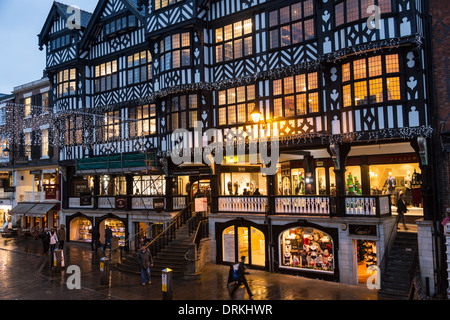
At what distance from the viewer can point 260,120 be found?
1938cm

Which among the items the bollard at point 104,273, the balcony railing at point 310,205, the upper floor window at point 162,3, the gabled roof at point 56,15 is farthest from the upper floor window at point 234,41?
the gabled roof at point 56,15

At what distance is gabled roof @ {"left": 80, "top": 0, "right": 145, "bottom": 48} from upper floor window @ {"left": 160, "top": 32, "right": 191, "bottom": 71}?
453 cm

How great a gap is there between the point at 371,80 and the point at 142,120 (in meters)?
14.8

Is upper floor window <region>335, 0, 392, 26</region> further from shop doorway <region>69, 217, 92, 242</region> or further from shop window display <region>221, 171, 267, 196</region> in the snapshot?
shop doorway <region>69, 217, 92, 242</region>

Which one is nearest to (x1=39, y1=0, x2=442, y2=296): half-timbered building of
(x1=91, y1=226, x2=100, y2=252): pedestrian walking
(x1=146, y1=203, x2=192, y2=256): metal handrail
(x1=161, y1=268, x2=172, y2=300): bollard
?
(x1=146, y1=203, x2=192, y2=256): metal handrail

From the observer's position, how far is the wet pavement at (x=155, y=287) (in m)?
14.5

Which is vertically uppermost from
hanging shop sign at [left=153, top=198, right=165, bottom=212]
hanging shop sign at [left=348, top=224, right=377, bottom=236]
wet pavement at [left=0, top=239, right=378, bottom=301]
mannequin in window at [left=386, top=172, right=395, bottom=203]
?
mannequin in window at [left=386, top=172, right=395, bottom=203]

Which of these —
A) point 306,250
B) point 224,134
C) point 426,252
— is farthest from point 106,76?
point 426,252

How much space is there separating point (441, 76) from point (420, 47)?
1435mm

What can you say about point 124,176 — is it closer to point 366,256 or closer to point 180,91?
point 180,91

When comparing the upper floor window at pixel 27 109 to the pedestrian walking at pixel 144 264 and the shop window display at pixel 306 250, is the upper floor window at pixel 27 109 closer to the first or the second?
the pedestrian walking at pixel 144 264

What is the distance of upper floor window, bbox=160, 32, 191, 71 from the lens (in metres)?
22.5

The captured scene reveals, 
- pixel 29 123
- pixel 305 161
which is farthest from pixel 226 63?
pixel 29 123

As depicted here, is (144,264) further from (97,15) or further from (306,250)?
(97,15)
